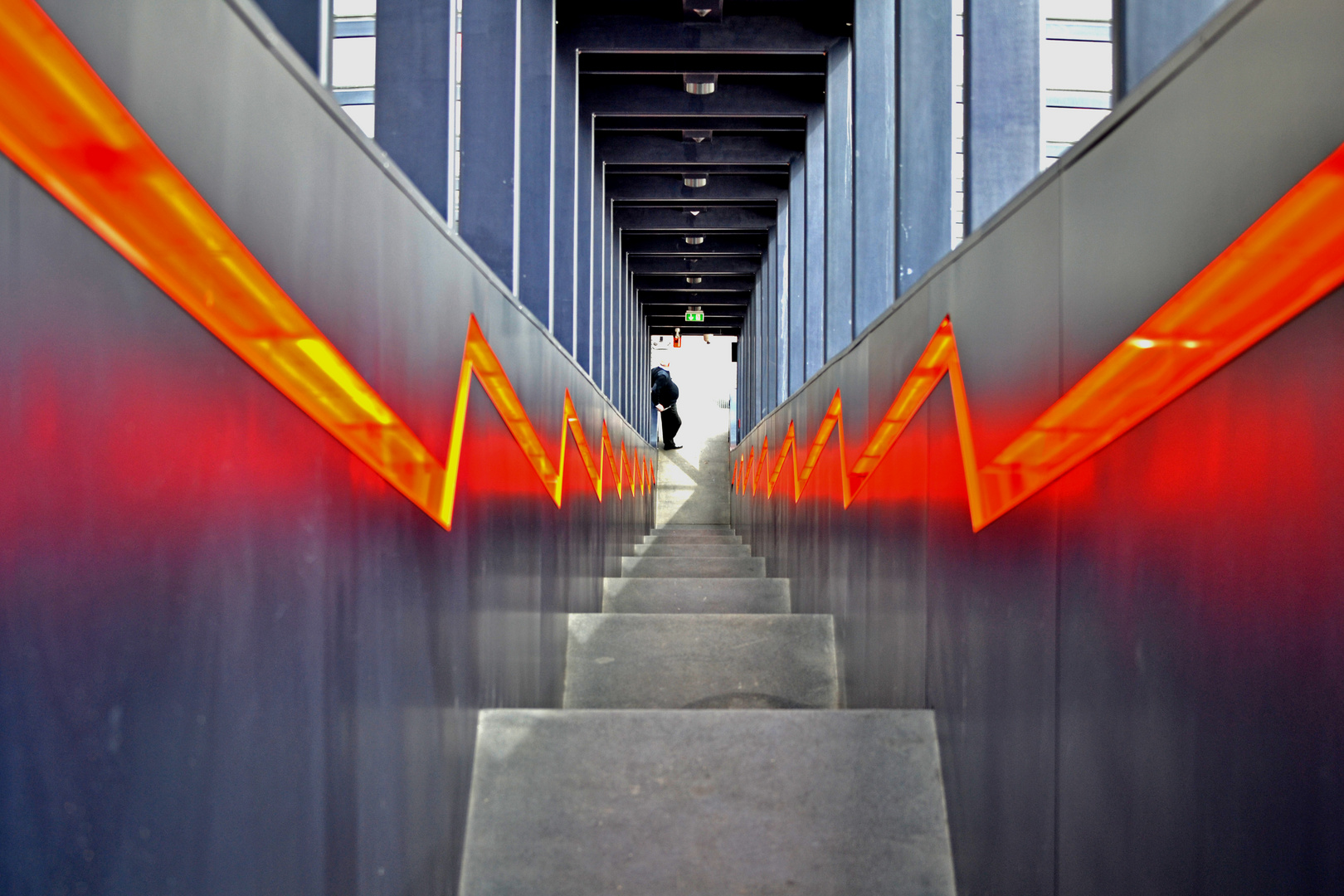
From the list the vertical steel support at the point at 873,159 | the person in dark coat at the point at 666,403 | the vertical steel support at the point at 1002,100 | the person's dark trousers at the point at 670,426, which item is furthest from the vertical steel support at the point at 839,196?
the person's dark trousers at the point at 670,426

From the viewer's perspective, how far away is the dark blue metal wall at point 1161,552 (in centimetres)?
113

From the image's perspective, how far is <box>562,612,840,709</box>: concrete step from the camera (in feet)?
12.1

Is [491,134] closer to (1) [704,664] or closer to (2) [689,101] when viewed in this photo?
(1) [704,664]

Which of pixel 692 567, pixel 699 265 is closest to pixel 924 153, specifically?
pixel 692 567

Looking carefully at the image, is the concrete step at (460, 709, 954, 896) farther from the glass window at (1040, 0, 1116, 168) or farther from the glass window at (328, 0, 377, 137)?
the glass window at (328, 0, 377, 137)

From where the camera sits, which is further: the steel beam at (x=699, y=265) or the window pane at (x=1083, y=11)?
the steel beam at (x=699, y=265)

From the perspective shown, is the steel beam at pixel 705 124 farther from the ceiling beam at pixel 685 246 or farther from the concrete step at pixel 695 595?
the concrete step at pixel 695 595

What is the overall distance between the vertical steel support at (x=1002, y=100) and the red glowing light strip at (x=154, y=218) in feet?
7.04

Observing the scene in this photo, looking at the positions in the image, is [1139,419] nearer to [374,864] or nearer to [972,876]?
[972,876]

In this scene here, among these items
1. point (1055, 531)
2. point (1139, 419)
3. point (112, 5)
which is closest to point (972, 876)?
point (1055, 531)

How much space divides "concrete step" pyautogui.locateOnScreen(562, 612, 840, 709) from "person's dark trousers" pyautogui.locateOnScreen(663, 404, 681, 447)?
18.8 meters

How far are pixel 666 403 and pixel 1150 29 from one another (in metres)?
20.9

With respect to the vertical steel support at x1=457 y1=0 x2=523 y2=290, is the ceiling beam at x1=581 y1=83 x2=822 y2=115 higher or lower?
higher

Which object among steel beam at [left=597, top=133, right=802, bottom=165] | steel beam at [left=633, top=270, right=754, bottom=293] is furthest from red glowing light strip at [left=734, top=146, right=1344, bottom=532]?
steel beam at [left=633, top=270, right=754, bottom=293]
